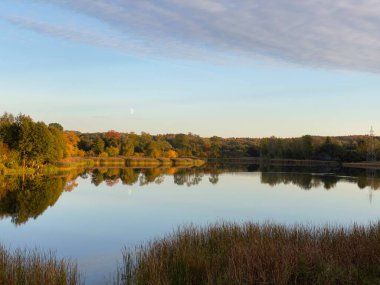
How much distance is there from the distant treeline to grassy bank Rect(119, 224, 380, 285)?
3544 centimetres

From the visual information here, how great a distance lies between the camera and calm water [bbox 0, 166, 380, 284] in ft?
48.3

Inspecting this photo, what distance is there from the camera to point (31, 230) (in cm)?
1717

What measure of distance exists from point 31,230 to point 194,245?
9.05m

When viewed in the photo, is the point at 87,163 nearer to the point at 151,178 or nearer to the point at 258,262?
the point at 151,178

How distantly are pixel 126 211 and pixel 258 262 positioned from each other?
15242 mm

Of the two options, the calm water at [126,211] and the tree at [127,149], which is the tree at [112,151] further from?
the calm water at [126,211]

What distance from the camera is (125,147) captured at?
97938mm

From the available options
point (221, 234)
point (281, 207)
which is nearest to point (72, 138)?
point (281, 207)

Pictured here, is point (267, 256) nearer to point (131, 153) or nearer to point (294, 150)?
point (131, 153)

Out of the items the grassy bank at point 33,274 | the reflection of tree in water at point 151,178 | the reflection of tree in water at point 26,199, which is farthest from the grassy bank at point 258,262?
the reflection of tree in water at point 151,178

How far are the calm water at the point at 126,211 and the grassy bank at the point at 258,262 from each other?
1807 millimetres

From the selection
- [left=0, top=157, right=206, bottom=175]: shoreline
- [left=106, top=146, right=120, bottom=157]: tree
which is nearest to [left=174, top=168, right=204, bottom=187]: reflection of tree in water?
[left=0, top=157, right=206, bottom=175]: shoreline

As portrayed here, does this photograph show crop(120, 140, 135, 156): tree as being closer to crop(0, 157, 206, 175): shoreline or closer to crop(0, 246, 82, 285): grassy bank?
crop(0, 157, 206, 175): shoreline

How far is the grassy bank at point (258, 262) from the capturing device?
8117mm
